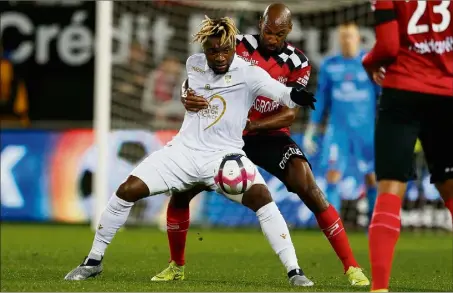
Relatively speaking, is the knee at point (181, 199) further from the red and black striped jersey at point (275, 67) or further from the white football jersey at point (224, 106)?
the red and black striped jersey at point (275, 67)

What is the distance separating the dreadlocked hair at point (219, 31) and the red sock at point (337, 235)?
4.75 feet

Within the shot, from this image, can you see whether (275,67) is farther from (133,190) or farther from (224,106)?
(133,190)

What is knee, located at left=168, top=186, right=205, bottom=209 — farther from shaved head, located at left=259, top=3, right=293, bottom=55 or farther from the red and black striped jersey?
shaved head, located at left=259, top=3, right=293, bottom=55

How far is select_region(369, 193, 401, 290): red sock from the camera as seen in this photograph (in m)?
6.16

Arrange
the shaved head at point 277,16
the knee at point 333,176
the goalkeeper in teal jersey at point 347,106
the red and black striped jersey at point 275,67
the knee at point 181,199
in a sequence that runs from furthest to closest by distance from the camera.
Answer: the knee at point 333,176 → the goalkeeper in teal jersey at point 347,106 → the red and black striped jersey at point 275,67 → the shaved head at point 277,16 → the knee at point 181,199

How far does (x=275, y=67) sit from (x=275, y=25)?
0.39 m

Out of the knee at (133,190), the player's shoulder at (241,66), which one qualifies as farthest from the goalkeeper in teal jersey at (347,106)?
the knee at (133,190)

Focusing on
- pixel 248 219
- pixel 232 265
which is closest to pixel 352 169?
pixel 248 219

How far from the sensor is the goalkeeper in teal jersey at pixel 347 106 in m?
13.8

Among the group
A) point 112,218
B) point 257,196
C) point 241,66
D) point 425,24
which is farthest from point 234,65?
point 425,24

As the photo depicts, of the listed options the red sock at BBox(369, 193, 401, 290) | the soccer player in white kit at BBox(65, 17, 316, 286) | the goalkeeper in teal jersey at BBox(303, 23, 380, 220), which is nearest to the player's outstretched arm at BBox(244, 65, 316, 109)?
the soccer player in white kit at BBox(65, 17, 316, 286)

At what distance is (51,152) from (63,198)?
66 centimetres

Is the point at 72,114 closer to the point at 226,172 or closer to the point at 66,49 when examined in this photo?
the point at 66,49

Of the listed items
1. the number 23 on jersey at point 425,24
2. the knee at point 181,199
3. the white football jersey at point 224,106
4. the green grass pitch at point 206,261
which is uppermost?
the number 23 on jersey at point 425,24
